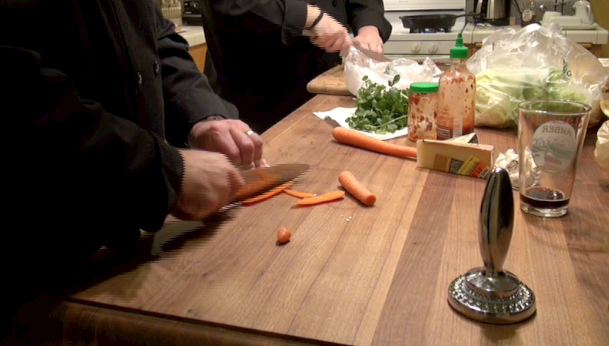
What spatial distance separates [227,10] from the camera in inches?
74.0

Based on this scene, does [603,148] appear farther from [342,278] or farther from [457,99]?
[342,278]

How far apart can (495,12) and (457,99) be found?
2.57m

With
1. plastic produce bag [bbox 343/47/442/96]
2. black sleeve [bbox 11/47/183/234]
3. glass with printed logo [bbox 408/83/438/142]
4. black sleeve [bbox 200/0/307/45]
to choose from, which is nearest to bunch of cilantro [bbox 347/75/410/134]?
glass with printed logo [bbox 408/83/438/142]

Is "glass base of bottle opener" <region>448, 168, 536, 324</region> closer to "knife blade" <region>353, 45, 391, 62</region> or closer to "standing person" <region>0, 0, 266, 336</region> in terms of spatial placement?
"standing person" <region>0, 0, 266, 336</region>

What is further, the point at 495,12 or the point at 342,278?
the point at 495,12

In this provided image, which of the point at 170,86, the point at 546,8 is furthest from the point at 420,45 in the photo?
the point at 170,86

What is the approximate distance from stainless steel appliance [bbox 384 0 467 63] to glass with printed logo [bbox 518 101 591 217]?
2289 millimetres

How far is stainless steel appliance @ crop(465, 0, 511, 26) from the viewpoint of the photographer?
11.6 ft

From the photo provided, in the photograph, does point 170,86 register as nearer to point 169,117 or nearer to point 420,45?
point 169,117

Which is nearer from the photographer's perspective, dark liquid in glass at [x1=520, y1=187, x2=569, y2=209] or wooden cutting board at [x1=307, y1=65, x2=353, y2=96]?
dark liquid in glass at [x1=520, y1=187, x2=569, y2=209]

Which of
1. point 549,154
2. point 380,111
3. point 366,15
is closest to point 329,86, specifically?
point 380,111

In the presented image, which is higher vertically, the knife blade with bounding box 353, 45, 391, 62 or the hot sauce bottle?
the hot sauce bottle

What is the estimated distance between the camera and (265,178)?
1.03 m

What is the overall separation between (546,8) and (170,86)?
121 inches
